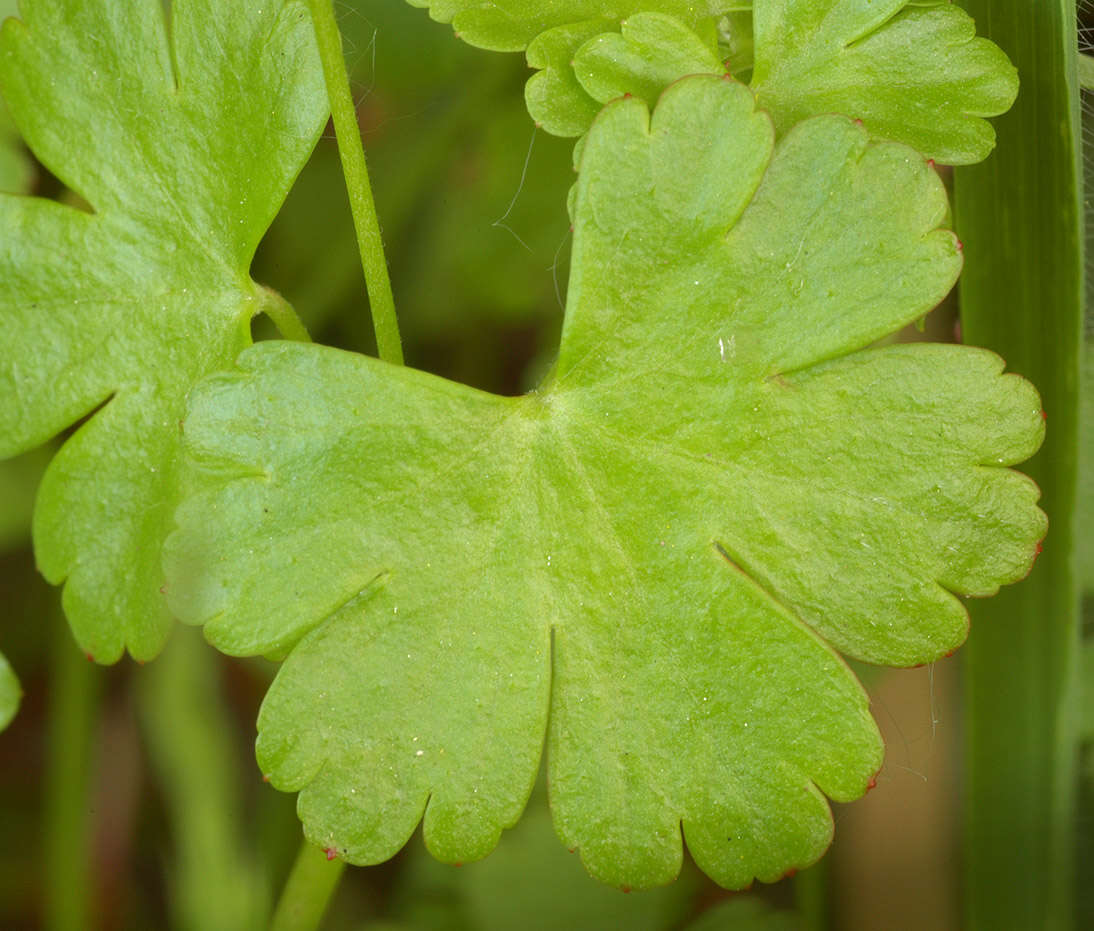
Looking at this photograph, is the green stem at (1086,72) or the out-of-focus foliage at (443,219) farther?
the out-of-focus foliage at (443,219)

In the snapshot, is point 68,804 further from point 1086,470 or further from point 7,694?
point 1086,470

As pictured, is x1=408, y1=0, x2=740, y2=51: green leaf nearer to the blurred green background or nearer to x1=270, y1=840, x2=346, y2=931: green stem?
the blurred green background

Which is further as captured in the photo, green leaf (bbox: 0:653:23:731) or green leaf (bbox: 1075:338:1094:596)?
green leaf (bbox: 1075:338:1094:596)

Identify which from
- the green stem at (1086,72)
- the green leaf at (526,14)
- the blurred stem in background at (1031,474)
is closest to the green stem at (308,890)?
the blurred stem in background at (1031,474)

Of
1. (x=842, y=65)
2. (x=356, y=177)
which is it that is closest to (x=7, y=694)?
(x=356, y=177)

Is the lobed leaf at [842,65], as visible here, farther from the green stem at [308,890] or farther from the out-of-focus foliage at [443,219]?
the green stem at [308,890]

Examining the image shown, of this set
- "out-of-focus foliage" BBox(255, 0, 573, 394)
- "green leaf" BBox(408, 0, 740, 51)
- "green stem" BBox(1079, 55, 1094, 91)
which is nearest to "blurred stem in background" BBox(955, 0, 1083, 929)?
"green stem" BBox(1079, 55, 1094, 91)
